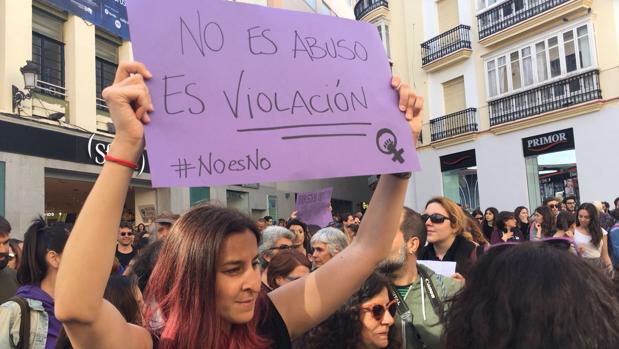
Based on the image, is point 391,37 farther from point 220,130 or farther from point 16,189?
point 220,130

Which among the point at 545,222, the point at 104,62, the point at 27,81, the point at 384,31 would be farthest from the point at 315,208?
the point at 384,31

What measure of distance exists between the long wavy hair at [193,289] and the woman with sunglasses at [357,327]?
0.95 metres

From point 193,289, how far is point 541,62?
17.1 metres

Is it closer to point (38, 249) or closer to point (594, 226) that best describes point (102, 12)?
point (38, 249)

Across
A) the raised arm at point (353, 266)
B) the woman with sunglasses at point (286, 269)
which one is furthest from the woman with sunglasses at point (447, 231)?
the raised arm at point (353, 266)

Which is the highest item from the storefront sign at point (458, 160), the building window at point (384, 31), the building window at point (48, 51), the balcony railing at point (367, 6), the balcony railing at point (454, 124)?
the balcony railing at point (367, 6)

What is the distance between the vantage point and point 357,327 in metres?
2.60

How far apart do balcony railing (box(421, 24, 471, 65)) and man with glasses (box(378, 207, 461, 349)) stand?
1684cm

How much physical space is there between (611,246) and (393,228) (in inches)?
187

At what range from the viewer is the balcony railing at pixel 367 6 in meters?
22.1

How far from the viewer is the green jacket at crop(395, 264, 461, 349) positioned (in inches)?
107

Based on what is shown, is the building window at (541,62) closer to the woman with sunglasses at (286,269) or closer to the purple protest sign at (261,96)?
the woman with sunglasses at (286,269)

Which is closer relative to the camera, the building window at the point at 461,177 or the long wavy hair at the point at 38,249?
the long wavy hair at the point at 38,249

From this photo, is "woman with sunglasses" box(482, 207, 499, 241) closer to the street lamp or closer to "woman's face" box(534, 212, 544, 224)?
"woman's face" box(534, 212, 544, 224)
